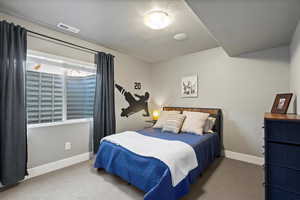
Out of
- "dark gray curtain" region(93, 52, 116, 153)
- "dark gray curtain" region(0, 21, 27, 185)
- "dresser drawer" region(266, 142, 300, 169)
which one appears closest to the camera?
"dresser drawer" region(266, 142, 300, 169)

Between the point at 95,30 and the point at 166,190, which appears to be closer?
the point at 166,190

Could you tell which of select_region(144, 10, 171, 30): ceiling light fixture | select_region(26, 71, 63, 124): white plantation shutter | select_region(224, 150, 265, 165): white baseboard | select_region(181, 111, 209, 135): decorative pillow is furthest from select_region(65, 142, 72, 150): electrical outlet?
select_region(224, 150, 265, 165): white baseboard

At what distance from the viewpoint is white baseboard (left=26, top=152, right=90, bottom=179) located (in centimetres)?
221

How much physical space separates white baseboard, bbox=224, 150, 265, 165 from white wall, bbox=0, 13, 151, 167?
2.28 metres

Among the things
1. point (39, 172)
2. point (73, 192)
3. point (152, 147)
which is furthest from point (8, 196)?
point (152, 147)

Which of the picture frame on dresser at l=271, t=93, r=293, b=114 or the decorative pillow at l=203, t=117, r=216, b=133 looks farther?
the decorative pillow at l=203, t=117, r=216, b=133

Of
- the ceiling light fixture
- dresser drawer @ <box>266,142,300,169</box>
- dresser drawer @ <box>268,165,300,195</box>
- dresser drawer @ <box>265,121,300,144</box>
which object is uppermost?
the ceiling light fixture

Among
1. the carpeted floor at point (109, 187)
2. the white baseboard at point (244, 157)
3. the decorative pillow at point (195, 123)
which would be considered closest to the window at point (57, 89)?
the carpeted floor at point (109, 187)

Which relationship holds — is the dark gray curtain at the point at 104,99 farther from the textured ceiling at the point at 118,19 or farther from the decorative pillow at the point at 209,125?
the decorative pillow at the point at 209,125

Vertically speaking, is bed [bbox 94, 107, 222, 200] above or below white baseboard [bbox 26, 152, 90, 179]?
above

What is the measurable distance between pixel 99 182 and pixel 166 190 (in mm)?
1144

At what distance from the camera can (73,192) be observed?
6.01 ft

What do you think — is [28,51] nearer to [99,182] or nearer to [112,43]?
[112,43]

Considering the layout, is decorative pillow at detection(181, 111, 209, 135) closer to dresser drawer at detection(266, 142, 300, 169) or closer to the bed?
the bed
